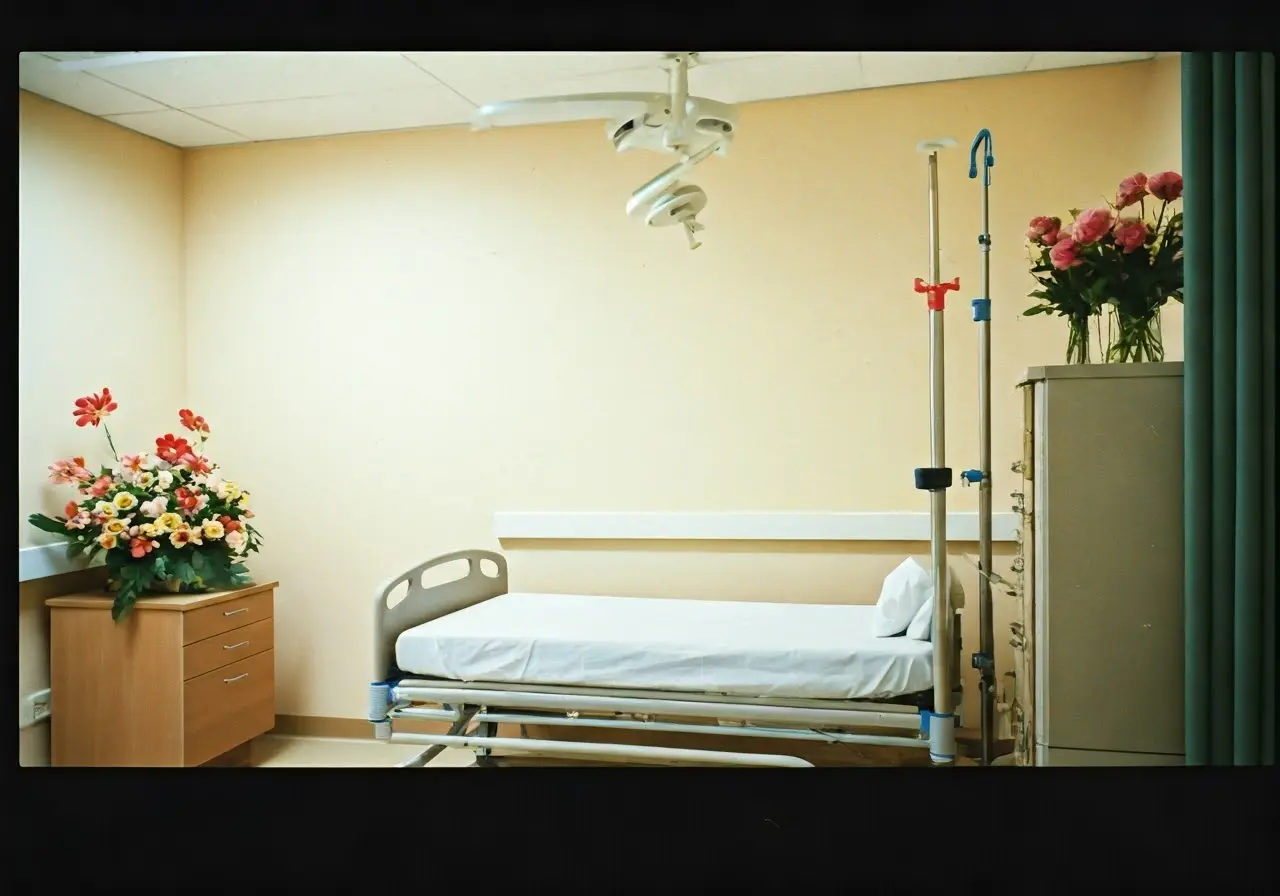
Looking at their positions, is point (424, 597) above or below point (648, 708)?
above

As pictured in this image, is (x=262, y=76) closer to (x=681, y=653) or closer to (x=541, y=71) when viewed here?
(x=541, y=71)

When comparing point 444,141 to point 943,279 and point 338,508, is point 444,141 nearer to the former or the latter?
point 338,508

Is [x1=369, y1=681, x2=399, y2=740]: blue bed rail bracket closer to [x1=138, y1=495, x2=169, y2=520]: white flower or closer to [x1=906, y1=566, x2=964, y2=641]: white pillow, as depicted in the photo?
[x1=138, y1=495, x2=169, y2=520]: white flower

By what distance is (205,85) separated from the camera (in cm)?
334

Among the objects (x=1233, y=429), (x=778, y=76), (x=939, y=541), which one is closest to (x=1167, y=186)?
(x=1233, y=429)

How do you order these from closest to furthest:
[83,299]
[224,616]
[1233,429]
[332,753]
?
1. [1233,429]
2. [224,616]
3. [83,299]
4. [332,753]

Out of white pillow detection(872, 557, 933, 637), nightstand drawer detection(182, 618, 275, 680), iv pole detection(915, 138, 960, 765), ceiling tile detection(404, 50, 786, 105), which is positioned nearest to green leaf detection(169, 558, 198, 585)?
nightstand drawer detection(182, 618, 275, 680)

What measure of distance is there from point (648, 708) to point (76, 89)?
304 cm

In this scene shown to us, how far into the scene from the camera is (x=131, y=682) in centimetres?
304

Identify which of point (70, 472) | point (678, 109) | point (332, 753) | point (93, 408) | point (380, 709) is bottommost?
point (332, 753)

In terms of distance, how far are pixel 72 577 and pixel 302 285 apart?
1.43 meters

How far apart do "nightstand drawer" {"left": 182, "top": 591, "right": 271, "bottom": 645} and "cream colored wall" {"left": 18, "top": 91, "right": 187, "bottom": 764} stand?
57 cm

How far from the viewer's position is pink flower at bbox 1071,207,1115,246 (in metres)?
2.20

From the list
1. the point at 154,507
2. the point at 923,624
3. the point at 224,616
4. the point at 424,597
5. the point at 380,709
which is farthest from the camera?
the point at 224,616
